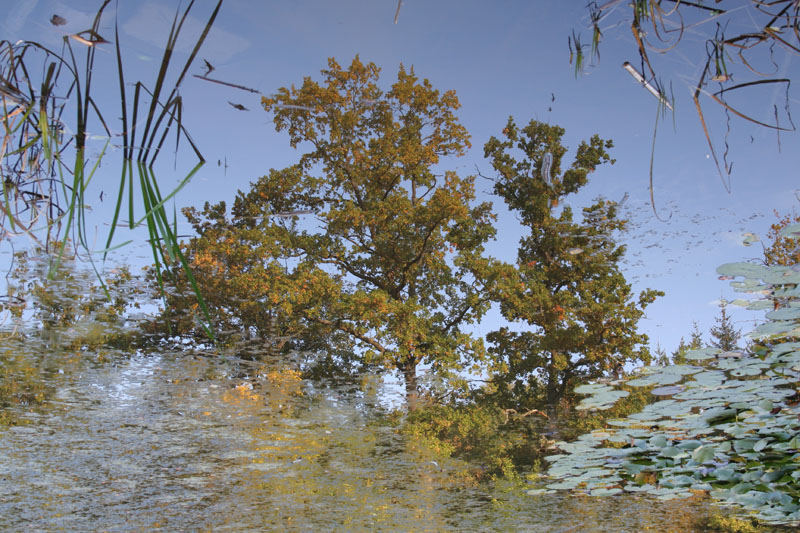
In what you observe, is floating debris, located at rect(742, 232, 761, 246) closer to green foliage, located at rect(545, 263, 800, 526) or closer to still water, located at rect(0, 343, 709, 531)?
green foliage, located at rect(545, 263, 800, 526)

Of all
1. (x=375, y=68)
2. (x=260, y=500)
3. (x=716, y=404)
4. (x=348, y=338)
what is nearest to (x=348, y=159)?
(x=375, y=68)

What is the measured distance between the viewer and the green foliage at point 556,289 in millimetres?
8953

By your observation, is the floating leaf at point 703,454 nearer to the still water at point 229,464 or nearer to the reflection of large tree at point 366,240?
the still water at point 229,464

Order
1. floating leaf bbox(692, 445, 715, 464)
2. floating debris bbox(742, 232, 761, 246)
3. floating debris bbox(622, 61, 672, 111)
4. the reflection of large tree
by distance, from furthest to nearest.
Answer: the reflection of large tree
floating debris bbox(742, 232, 761, 246)
floating leaf bbox(692, 445, 715, 464)
floating debris bbox(622, 61, 672, 111)

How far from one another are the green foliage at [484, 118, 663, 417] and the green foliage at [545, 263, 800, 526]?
483 cm

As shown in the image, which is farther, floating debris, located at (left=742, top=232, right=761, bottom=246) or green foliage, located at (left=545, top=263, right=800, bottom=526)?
floating debris, located at (left=742, top=232, right=761, bottom=246)

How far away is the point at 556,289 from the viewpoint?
10.4 m

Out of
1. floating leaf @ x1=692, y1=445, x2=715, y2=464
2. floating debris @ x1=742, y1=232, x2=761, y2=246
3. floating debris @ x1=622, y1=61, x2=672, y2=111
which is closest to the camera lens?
floating debris @ x1=622, y1=61, x2=672, y2=111

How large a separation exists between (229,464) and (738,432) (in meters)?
4.68

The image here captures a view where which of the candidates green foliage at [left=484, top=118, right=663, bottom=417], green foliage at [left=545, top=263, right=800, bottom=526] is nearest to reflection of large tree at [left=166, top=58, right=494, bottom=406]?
green foliage at [left=484, top=118, right=663, bottom=417]

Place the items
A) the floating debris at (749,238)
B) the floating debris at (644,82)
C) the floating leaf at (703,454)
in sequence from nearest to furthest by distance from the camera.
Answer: the floating debris at (644,82) → the floating leaf at (703,454) → the floating debris at (749,238)

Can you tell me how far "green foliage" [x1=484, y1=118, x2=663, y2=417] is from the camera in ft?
29.4

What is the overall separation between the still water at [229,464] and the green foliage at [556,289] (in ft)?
9.69

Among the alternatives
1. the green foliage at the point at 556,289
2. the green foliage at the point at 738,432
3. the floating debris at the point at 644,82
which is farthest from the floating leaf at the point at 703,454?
the green foliage at the point at 556,289
